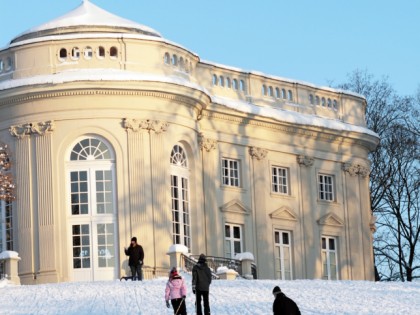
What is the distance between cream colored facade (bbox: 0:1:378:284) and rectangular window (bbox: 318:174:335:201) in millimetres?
3824

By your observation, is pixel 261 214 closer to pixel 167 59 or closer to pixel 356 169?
pixel 356 169

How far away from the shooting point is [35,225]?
44.9 m

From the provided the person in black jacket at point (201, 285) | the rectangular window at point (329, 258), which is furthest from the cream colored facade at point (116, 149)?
the person in black jacket at point (201, 285)

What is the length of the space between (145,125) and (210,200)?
13.8ft

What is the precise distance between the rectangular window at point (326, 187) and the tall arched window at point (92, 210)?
10292mm

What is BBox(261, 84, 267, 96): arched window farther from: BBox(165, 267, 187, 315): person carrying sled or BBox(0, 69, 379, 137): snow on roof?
BBox(165, 267, 187, 315): person carrying sled

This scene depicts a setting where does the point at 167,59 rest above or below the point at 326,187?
above

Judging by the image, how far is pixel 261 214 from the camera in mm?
50156

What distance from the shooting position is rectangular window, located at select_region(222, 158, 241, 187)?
49.5 meters

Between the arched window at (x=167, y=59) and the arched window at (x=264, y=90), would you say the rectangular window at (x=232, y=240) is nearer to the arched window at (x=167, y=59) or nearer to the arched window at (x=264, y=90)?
the arched window at (x=264, y=90)

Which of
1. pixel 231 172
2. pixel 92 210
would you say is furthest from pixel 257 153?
pixel 92 210

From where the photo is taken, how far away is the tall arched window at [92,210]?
147 feet

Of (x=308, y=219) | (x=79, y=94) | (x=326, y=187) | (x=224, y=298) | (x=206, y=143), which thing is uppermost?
(x=79, y=94)

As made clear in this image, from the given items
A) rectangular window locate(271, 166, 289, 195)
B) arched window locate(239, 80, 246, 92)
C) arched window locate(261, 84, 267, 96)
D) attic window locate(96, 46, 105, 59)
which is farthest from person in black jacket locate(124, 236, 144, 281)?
arched window locate(261, 84, 267, 96)
